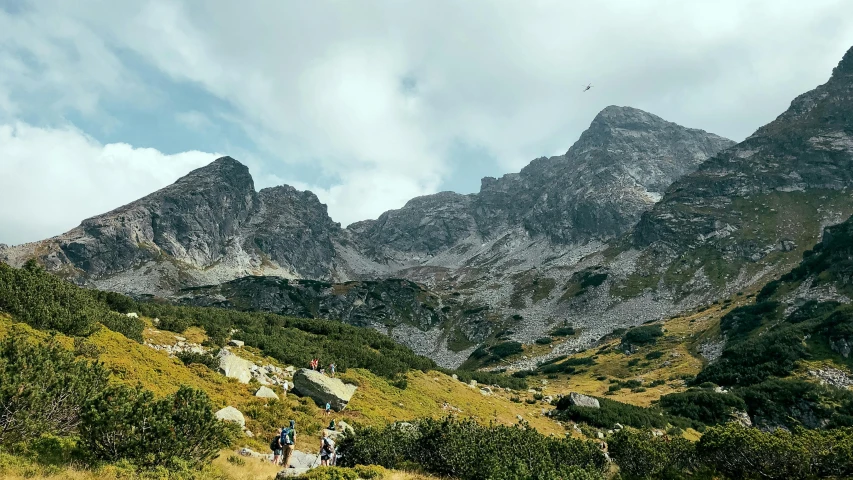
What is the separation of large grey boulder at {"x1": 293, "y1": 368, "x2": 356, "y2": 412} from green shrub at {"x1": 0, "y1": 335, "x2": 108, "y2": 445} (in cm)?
1286

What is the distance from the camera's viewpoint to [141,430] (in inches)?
421

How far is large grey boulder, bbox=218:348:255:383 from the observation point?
2391 centimetres

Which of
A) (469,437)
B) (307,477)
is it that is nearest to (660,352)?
(469,437)

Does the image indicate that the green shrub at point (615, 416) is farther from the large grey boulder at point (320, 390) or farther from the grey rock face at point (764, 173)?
the grey rock face at point (764, 173)

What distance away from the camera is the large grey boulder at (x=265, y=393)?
22.4 meters

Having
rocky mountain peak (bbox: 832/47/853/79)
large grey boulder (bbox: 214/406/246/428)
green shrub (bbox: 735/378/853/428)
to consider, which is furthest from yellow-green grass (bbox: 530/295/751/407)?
rocky mountain peak (bbox: 832/47/853/79)

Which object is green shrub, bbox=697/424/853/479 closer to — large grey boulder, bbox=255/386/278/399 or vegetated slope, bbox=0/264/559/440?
vegetated slope, bbox=0/264/559/440

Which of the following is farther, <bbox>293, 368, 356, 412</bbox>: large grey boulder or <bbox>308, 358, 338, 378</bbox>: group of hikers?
<bbox>308, 358, 338, 378</bbox>: group of hikers

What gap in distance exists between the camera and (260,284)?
164m

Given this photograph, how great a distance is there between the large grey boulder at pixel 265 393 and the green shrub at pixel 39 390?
10947 mm

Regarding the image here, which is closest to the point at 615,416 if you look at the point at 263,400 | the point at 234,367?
the point at 263,400

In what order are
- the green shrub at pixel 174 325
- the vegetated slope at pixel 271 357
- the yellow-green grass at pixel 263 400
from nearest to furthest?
the yellow-green grass at pixel 263 400 < the vegetated slope at pixel 271 357 < the green shrub at pixel 174 325

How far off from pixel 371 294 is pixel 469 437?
150m

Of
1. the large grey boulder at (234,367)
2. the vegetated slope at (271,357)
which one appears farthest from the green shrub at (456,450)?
the large grey boulder at (234,367)
